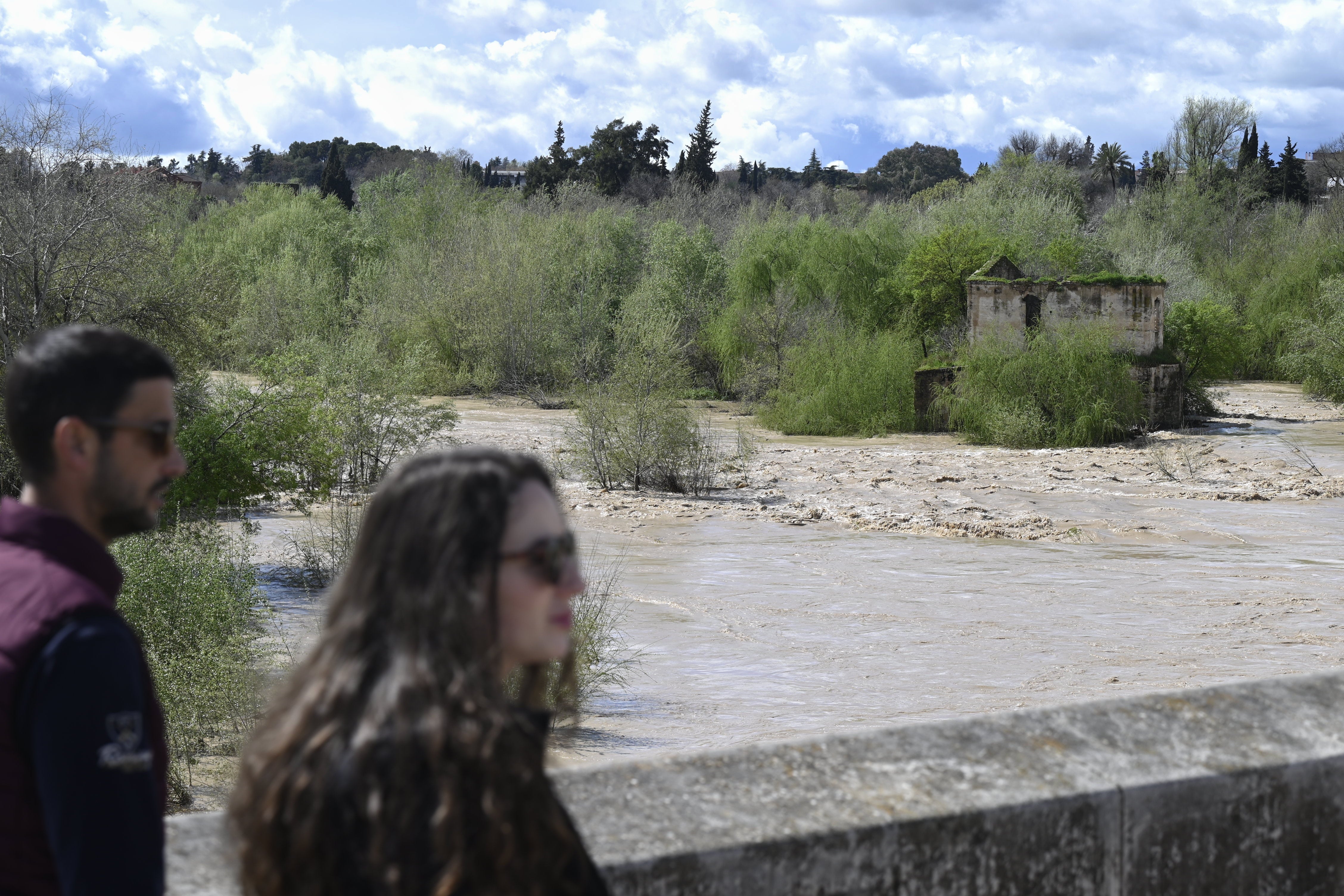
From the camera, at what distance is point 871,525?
22562 millimetres

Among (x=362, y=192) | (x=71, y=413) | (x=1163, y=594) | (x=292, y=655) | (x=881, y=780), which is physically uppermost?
(x=362, y=192)

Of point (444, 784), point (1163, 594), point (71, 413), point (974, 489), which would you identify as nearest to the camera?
point (444, 784)

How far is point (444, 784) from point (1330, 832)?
1.69 m

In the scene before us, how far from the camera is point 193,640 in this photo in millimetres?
9531

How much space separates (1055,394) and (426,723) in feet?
113

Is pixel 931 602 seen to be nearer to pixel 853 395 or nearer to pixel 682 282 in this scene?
pixel 853 395

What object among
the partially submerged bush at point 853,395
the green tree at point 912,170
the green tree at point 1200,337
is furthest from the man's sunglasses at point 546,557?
the green tree at point 912,170

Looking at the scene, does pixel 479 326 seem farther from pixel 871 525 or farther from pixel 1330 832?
pixel 1330 832

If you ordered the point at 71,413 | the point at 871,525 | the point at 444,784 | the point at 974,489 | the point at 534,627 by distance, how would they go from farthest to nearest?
the point at 974,489 → the point at 871,525 → the point at 71,413 → the point at 534,627 → the point at 444,784

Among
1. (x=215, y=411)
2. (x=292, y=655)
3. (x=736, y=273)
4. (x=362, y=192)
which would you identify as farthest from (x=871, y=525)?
(x=362, y=192)

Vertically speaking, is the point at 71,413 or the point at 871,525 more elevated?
the point at 71,413

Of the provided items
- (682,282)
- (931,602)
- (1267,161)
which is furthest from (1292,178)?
(931,602)

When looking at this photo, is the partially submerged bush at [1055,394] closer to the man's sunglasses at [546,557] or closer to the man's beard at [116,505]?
the man's beard at [116,505]

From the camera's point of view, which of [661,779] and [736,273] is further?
[736,273]
